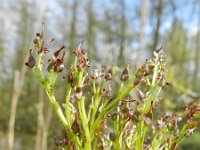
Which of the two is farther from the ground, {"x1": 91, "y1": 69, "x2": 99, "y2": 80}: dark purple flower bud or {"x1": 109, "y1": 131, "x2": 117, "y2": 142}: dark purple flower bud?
{"x1": 91, "y1": 69, "x2": 99, "y2": 80}: dark purple flower bud

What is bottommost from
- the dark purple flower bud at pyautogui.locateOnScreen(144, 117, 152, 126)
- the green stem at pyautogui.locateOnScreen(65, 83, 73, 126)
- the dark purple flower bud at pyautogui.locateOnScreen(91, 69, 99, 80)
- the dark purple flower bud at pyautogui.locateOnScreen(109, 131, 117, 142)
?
the dark purple flower bud at pyautogui.locateOnScreen(109, 131, 117, 142)

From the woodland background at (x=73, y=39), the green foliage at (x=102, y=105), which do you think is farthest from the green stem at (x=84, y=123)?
the woodland background at (x=73, y=39)

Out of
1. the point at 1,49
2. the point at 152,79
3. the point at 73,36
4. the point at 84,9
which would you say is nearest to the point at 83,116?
the point at 152,79

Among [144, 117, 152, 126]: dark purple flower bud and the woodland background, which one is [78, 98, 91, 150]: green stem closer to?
[144, 117, 152, 126]: dark purple flower bud

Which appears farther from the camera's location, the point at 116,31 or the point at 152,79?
the point at 116,31

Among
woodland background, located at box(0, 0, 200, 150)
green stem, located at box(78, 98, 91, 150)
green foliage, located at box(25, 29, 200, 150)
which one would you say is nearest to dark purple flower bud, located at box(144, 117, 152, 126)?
green foliage, located at box(25, 29, 200, 150)

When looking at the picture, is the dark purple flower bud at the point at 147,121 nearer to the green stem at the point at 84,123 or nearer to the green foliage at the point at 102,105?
the green foliage at the point at 102,105

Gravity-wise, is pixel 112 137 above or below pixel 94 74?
below

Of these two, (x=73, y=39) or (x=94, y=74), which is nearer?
(x=94, y=74)

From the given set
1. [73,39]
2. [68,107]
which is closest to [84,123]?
[68,107]

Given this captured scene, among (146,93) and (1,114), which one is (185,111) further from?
(1,114)

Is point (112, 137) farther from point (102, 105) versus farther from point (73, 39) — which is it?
point (73, 39)
